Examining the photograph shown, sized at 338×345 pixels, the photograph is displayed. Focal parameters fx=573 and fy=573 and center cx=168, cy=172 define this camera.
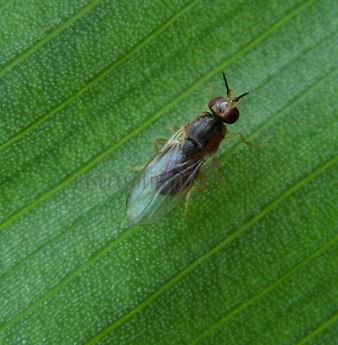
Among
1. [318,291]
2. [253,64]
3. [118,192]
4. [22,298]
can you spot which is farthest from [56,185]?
[318,291]

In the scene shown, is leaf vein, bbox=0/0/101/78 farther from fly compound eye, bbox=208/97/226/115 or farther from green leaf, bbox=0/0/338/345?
fly compound eye, bbox=208/97/226/115

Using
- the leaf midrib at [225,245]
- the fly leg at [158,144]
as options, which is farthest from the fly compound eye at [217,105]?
the leaf midrib at [225,245]

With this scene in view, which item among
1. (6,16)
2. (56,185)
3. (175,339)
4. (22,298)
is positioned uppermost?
(6,16)

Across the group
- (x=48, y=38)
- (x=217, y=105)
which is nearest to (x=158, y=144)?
(x=217, y=105)

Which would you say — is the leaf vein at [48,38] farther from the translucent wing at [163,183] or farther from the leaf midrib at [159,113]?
the translucent wing at [163,183]

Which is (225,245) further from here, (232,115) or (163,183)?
(232,115)

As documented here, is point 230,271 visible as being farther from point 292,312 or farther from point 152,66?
point 152,66

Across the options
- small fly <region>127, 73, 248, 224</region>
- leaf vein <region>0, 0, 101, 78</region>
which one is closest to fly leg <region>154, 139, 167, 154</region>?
small fly <region>127, 73, 248, 224</region>

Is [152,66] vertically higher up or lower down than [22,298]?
higher up
